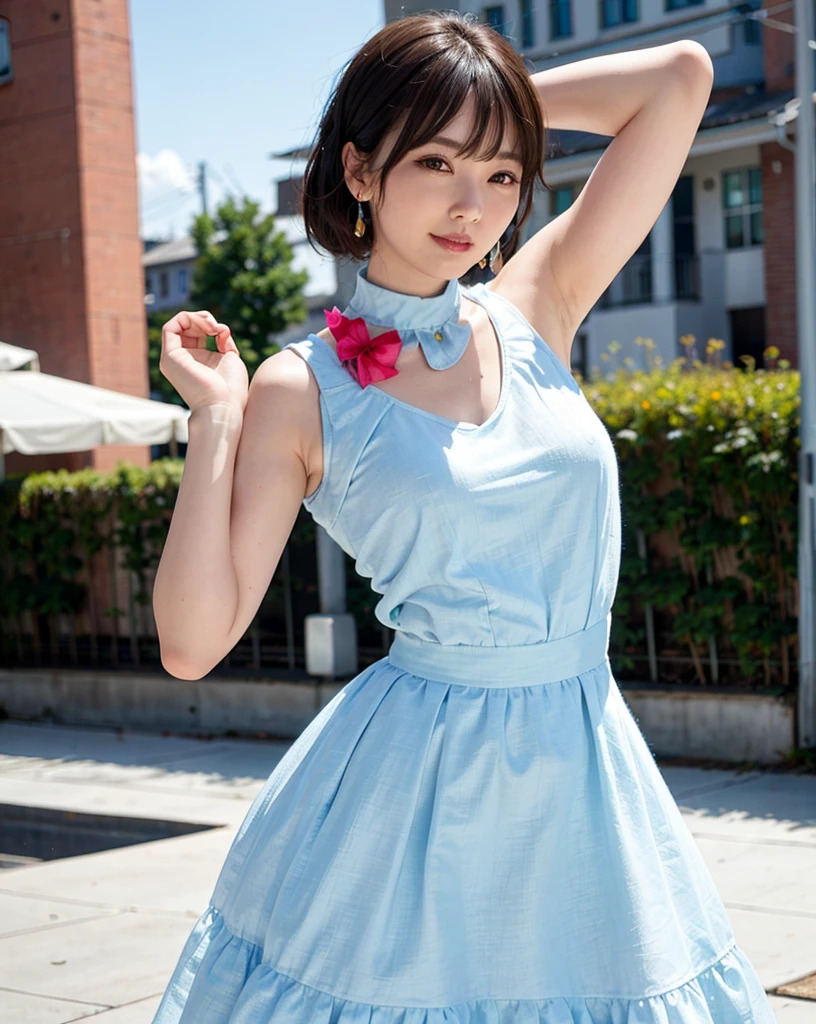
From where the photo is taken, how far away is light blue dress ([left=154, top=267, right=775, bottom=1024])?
1.67 m

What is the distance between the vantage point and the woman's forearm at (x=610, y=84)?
197 centimetres

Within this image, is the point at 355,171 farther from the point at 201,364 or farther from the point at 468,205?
the point at 201,364

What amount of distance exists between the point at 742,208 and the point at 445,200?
997 inches

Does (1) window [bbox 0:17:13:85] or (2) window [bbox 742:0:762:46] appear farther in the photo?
(2) window [bbox 742:0:762:46]

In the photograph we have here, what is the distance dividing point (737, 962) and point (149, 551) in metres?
7.90

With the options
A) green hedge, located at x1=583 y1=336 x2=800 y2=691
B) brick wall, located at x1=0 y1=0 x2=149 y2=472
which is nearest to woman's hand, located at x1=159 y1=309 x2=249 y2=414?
green hedge, located at x1=583 y1=336 x2=800 y2=691

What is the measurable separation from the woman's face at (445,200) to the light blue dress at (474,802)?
186 mm

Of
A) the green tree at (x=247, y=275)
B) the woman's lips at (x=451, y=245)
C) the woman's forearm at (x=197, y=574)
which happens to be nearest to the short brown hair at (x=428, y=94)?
the woman's lips at (x=451, y=245)

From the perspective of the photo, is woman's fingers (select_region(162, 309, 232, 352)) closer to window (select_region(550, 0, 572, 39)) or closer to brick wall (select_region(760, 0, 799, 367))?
brick wall (select_region(760, 0, 799, 367))

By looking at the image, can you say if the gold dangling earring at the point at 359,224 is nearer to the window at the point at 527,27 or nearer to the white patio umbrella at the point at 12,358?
the white patio umbrella at the point at 12,358

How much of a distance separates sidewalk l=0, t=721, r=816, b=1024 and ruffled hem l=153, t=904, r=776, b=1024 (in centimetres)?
198

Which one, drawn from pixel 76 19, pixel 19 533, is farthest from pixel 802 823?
pixel 76 19

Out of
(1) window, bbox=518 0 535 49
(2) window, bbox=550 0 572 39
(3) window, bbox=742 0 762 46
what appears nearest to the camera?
(3) window, bbox=742 0 762 46

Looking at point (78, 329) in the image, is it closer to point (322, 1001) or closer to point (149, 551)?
point (149, 551)
